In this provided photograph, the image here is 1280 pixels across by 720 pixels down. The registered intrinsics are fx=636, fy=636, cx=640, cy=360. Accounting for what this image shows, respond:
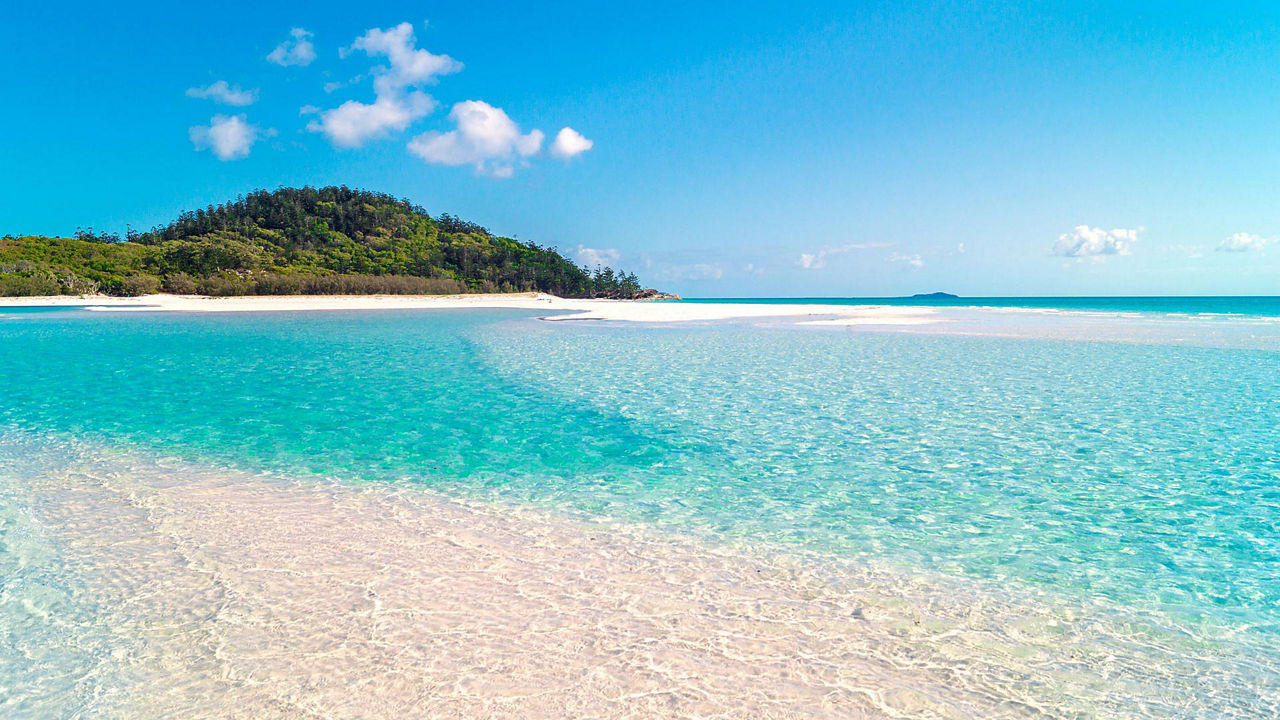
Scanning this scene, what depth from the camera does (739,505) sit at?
5375mm

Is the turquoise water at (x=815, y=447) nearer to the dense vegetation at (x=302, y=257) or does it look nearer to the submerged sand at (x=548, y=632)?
the submerged sand at (x=548, y=632)

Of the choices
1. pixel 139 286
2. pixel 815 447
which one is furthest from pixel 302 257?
pixel 815 447

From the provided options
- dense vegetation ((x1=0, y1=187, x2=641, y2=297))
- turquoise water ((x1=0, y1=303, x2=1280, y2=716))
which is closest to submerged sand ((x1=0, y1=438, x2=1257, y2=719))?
turquoise water ((x1=0, y1=303, x2=1280, y2=716))

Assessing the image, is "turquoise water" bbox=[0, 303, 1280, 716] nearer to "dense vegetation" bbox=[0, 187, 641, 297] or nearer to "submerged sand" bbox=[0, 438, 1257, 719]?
"submerged sand" bbox=[0, 438, 1257, 719]

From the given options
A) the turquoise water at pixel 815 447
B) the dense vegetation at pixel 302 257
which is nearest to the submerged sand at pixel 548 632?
Answer: the turquoise water at pixel 815 447

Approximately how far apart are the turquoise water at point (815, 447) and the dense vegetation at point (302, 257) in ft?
206

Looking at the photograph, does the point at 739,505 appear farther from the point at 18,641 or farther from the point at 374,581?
the point at 18,641

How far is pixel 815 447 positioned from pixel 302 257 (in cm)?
9724

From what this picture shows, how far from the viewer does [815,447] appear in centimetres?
723

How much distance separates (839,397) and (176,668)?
9.22m

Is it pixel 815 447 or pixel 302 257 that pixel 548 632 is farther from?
pixel 302 257

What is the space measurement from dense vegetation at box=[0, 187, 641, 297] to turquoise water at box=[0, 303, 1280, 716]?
62.7 m

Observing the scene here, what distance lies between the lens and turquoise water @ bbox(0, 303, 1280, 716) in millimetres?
4316

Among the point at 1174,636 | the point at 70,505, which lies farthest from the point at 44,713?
the point at 1174,636
